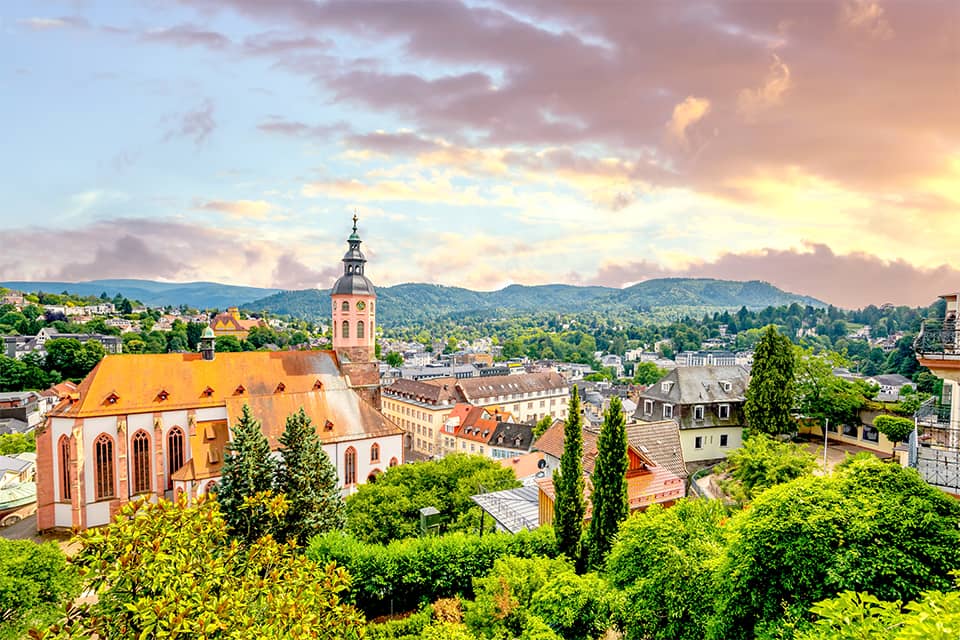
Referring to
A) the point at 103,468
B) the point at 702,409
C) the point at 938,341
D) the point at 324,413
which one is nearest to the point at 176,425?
the point at 103,468

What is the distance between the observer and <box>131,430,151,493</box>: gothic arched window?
33.4 meters

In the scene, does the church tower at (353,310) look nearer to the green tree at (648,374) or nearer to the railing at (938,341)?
the railing at (938,341)

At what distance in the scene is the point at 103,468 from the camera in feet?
108

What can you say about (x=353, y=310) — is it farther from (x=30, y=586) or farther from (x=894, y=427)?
(x=894, y=427)

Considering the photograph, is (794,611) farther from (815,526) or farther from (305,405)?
(305,405)

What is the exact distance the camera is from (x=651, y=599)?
12.6 metres

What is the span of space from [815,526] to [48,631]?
11.8m

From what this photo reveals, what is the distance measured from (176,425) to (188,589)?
32.0 metres

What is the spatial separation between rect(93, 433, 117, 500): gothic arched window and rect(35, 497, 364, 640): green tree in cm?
3027

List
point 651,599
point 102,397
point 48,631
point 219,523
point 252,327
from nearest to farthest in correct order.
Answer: point 48,631, point 219,523, point 651,599, point 102,397, point 252,327

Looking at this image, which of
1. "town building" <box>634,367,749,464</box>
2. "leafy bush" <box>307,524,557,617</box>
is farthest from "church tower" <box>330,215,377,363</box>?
"leafy bush" <box>307,524,557,617</box>

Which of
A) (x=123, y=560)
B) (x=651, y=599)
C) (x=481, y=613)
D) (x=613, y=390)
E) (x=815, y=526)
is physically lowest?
(x=613, y=390)

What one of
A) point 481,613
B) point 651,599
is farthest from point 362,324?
point 651,599

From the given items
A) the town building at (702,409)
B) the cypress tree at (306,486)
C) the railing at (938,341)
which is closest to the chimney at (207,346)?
the cypress tree at (306,486)
